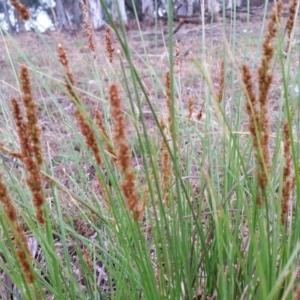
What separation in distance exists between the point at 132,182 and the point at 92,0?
9179 mm

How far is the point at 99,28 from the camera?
9.02 meters

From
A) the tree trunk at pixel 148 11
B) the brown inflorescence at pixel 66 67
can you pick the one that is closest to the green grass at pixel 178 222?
the brown inflorescence at pixel 66 67

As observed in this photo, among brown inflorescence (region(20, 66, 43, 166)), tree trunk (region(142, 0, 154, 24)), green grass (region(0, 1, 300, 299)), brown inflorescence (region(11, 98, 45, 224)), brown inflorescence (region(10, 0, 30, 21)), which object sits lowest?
tree trunk (region(142, 0, 154, 24))

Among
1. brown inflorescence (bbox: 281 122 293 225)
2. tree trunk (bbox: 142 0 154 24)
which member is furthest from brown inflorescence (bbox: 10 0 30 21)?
tree trunk (bbox: 142 0 154 24)

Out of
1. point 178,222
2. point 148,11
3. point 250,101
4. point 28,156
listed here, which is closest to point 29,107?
point 28,156

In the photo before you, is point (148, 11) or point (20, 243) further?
point (148, 11)

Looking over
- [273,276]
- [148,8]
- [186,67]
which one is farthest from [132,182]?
[148,8]

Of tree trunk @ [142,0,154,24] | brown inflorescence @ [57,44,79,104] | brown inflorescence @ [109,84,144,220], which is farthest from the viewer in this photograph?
tree trunk @ [142,0,154,24]

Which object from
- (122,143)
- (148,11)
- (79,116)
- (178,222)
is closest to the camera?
(122,143)

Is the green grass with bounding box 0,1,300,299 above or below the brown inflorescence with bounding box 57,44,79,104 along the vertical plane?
below

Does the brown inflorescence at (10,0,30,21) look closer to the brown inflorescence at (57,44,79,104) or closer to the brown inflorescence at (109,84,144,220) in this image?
the brown inflorescence at (57,44,79,104)

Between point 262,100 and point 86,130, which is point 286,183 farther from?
point 86,130

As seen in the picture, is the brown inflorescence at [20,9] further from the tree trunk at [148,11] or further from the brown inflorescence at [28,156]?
the tree trunk at [148,11]

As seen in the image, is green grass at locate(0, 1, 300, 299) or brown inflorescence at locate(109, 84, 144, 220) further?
green grass at locate(0, 1, 300, 299)
